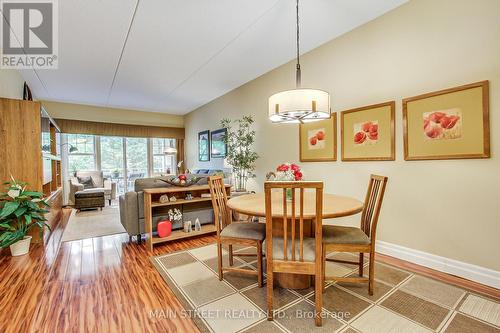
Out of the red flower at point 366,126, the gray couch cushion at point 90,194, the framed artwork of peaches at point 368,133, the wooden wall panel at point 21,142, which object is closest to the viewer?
the framed artwork of peaches at point 368,133

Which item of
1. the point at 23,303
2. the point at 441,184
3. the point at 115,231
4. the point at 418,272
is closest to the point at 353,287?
the point at 418,272

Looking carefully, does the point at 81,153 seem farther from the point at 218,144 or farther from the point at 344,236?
the point at 344,236

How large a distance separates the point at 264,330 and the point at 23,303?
1.93 meters

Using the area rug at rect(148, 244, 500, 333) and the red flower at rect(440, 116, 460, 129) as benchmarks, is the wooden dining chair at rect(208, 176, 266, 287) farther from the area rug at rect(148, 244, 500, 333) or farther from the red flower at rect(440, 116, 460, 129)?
the red flower at rect(440, 116, 460, 129)

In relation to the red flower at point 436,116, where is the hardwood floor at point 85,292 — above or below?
below

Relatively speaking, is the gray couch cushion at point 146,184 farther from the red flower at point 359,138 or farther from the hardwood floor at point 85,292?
the red flower at point 359,138

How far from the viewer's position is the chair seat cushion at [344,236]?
1814 mm

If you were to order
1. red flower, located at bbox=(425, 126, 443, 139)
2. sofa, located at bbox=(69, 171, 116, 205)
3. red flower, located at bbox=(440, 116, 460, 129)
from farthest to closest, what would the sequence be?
sofa, located at bbox=(69, 171, 116, 205)
red flower, located at bbox=(425, 126, 443, 139)
red flower, located at bbox=(440, 116, 460, 129)

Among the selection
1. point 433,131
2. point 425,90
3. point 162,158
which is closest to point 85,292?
point 433,131

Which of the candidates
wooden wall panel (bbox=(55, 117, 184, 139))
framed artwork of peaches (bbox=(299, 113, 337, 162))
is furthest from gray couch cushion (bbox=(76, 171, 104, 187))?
framed artwork of peaches (bbox=(299, 113, 337, 162))

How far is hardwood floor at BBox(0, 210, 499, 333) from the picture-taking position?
1.62 metres

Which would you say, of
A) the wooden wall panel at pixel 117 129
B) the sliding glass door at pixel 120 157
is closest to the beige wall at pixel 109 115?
the wooden wall panel at pixel 117 129

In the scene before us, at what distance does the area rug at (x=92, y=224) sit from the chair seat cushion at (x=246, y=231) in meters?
2.59

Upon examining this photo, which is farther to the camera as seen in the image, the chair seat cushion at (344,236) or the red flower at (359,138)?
the red flower at (359,138)
